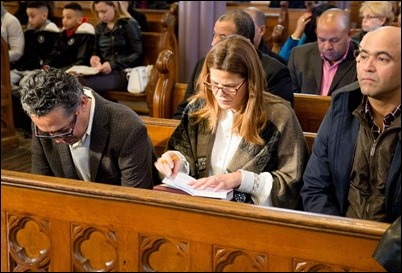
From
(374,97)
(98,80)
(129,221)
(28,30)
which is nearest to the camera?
(129,221)

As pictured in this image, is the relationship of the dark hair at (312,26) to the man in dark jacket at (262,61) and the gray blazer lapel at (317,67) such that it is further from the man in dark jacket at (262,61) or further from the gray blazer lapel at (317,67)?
the man in dark jacket at (262,61)

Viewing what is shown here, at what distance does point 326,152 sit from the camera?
8.27 feet

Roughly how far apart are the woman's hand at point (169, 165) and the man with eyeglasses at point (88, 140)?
11 centimetres

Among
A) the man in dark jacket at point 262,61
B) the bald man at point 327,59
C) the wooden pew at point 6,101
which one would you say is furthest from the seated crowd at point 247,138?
the wooden pew at point 6,101

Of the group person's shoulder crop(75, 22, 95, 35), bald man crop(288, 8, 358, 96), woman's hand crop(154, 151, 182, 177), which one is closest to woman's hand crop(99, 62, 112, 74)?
person's shoulder crop(75, 22, 95, 35)

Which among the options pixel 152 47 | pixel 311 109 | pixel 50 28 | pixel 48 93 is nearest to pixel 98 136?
pixel 48 93

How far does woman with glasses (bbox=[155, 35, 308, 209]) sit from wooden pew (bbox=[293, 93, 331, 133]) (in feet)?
3.78

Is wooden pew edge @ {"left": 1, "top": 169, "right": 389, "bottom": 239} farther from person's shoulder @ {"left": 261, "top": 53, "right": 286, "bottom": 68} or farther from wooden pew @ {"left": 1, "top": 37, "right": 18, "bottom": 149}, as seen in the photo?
wooden pew @ {"left": 1, "top": 37, "right": 18, "bottom": 149}

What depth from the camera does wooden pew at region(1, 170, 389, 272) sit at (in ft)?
6.33

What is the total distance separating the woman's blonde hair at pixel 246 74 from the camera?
2734 millimetres

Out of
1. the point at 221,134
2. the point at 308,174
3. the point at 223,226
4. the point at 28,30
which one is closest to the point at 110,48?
the point at 28,30

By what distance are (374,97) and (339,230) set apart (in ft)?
2.01

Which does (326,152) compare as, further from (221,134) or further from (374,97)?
(221,134)

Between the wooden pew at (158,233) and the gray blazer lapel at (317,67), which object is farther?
the gray blazer lapel at (317,67)
